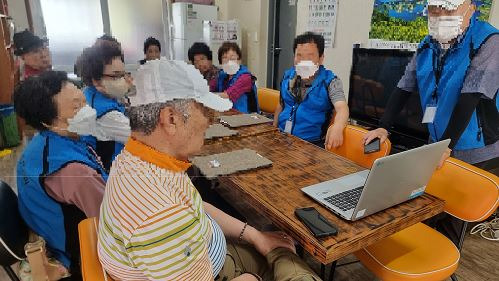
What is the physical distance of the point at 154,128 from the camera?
2.13ft

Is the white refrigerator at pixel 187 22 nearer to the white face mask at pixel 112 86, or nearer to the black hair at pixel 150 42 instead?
the black hair at pixel 150 42

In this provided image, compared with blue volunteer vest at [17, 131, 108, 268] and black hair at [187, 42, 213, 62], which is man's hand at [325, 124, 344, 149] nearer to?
black hair at [187, 42, 213, 62]

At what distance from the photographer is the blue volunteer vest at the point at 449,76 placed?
1267 mm

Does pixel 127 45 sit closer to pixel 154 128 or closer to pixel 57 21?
pixel 57 21

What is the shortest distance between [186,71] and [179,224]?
12.0 inches

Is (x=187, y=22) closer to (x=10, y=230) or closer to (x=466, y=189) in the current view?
(x=10, y=230)

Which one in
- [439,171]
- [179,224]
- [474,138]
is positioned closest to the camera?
[179,224]

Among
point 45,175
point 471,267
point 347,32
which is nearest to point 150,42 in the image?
point 45,175

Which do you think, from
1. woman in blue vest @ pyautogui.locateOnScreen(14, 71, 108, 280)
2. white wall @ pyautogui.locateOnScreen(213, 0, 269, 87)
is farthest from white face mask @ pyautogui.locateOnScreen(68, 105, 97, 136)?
white wall @ pyautogui.locateOnScreen(213, 0, 269, 87)

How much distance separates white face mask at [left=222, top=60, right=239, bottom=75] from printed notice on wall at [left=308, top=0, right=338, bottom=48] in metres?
0.98

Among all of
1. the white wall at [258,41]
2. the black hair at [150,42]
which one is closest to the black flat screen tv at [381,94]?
the white wall at [258,41]

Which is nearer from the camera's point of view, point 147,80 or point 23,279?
point 147,80

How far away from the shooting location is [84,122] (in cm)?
97

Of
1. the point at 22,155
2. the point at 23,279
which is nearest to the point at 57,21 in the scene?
the point at 22,155
